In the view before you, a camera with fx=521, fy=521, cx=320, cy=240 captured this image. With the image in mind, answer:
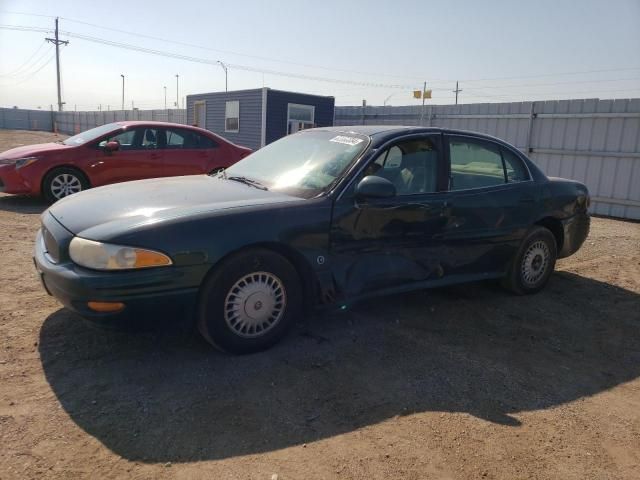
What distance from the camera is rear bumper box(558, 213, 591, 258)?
5523mm

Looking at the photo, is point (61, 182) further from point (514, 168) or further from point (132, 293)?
point (514, 168)

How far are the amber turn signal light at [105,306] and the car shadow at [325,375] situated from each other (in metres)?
0.46

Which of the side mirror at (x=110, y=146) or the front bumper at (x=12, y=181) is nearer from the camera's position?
the front bumper at (x=12, y=181)

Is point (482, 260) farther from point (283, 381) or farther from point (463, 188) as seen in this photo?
point (283, 381)

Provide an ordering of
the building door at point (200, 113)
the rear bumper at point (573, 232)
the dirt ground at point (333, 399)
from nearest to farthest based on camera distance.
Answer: the dirt ground at point (333, 399), the rear bumper at point (573, 232), the building door at point (200, 113)

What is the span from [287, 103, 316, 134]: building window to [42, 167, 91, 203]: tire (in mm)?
11391

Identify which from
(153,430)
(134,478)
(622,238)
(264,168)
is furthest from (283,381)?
(622,238)

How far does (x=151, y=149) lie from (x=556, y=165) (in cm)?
955

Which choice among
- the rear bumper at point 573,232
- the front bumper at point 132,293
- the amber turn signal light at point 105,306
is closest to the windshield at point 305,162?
the front bumper at point 132,293

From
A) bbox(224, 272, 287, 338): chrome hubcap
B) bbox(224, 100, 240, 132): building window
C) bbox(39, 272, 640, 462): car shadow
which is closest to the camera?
bbox(39, 272, 640, 462): car shadow

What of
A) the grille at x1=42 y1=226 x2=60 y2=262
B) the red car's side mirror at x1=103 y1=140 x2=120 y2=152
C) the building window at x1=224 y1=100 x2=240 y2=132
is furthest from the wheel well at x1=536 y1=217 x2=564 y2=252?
the building window at x1=224 y1=100 x2=240 y2=132

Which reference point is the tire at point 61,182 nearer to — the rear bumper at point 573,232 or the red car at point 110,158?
the red car at point 110,158

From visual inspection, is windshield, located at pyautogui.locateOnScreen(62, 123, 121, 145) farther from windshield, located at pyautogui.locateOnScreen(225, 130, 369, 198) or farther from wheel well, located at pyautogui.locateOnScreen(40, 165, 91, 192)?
windshield, located at pyautogui.locateOnScreen(225, 130, 369, 198)

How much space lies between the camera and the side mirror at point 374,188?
3709 mm
